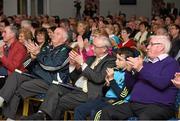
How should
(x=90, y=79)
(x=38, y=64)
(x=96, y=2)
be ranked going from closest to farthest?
(x=90, y=79) → (x=38, y=64) → (x=96, y=2)

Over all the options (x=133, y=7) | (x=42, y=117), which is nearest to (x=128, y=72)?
(x=42, y=117)

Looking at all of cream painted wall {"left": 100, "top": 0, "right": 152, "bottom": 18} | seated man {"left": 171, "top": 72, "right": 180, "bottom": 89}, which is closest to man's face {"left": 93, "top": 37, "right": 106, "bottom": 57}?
seated man {"left": 171, "top": 72, "right": 180, "bottom": 89}

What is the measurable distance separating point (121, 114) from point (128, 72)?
51cm

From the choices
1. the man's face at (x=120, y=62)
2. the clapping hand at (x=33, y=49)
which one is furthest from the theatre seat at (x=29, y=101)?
the man's face at (x=120, y=62)

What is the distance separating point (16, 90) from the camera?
530cm

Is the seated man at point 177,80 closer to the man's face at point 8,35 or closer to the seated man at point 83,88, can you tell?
the seated man at point 83,88

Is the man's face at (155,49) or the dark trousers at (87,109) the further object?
the dark trousers at (87,109)

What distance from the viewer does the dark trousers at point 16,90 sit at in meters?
5.20

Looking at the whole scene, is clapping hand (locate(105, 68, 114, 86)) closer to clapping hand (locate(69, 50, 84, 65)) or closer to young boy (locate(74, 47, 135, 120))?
young boy (locate(74, 47, 135, 120))

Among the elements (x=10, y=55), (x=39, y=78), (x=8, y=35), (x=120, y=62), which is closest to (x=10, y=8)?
(x=8, y=35)

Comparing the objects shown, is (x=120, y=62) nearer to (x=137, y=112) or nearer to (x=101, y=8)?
(x=137, y=112)

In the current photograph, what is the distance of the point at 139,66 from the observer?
159 inches

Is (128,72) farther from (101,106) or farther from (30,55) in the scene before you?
(30,55)

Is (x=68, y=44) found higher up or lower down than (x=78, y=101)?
higher up
